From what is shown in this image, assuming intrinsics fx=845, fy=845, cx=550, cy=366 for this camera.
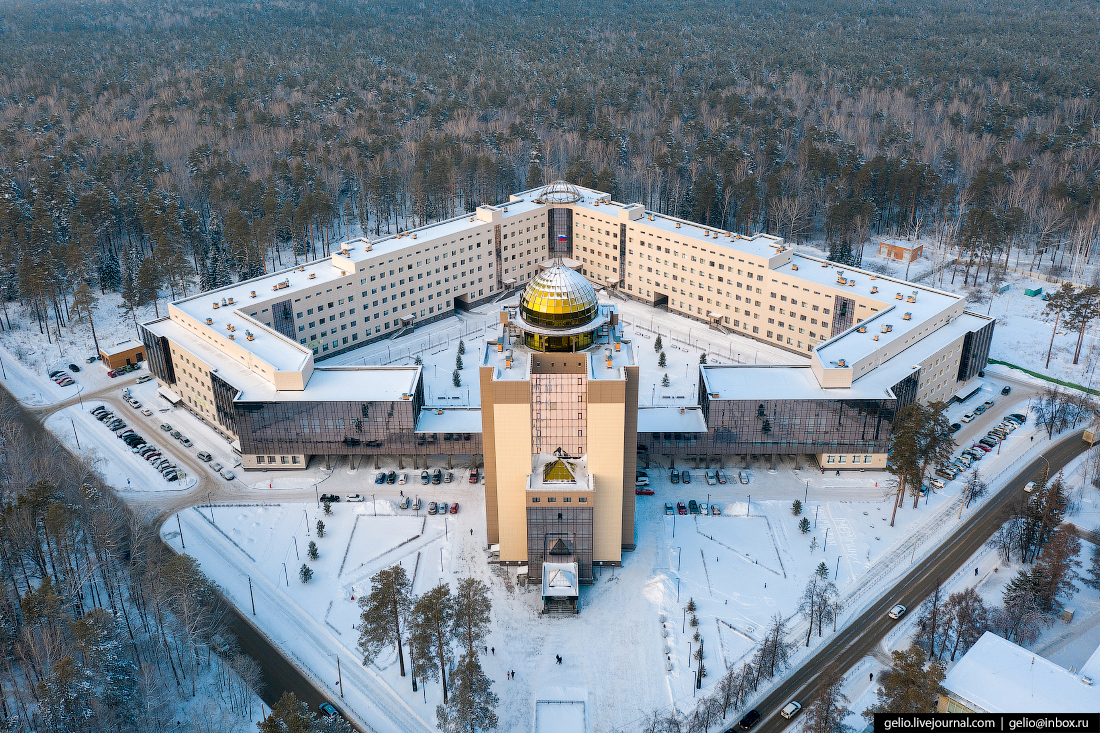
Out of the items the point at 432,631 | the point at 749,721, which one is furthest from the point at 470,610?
the point at 749,721

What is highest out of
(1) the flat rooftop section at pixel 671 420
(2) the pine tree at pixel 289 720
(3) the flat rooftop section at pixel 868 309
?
(3) the flat rooftop section at pixel 868 309

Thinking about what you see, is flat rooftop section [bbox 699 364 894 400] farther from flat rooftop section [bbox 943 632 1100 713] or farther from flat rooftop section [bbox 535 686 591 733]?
flat rooftop section [bbox 535 686 591 733]

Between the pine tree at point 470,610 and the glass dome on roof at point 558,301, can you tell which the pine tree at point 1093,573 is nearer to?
the glass dome on roof at point 558,301

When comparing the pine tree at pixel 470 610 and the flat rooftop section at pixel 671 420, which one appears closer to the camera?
the pine tree at pixel 470 610

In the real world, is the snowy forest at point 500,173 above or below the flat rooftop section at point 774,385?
above

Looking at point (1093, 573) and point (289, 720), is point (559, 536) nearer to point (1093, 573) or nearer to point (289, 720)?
point (289, 720)

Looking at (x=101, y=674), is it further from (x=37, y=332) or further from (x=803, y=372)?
(x=37, y=332)

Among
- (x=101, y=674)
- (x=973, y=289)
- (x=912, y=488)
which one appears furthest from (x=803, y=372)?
(x=101, y=674)

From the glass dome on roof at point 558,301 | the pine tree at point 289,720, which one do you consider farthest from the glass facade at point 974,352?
the pine tree at point 289,720
